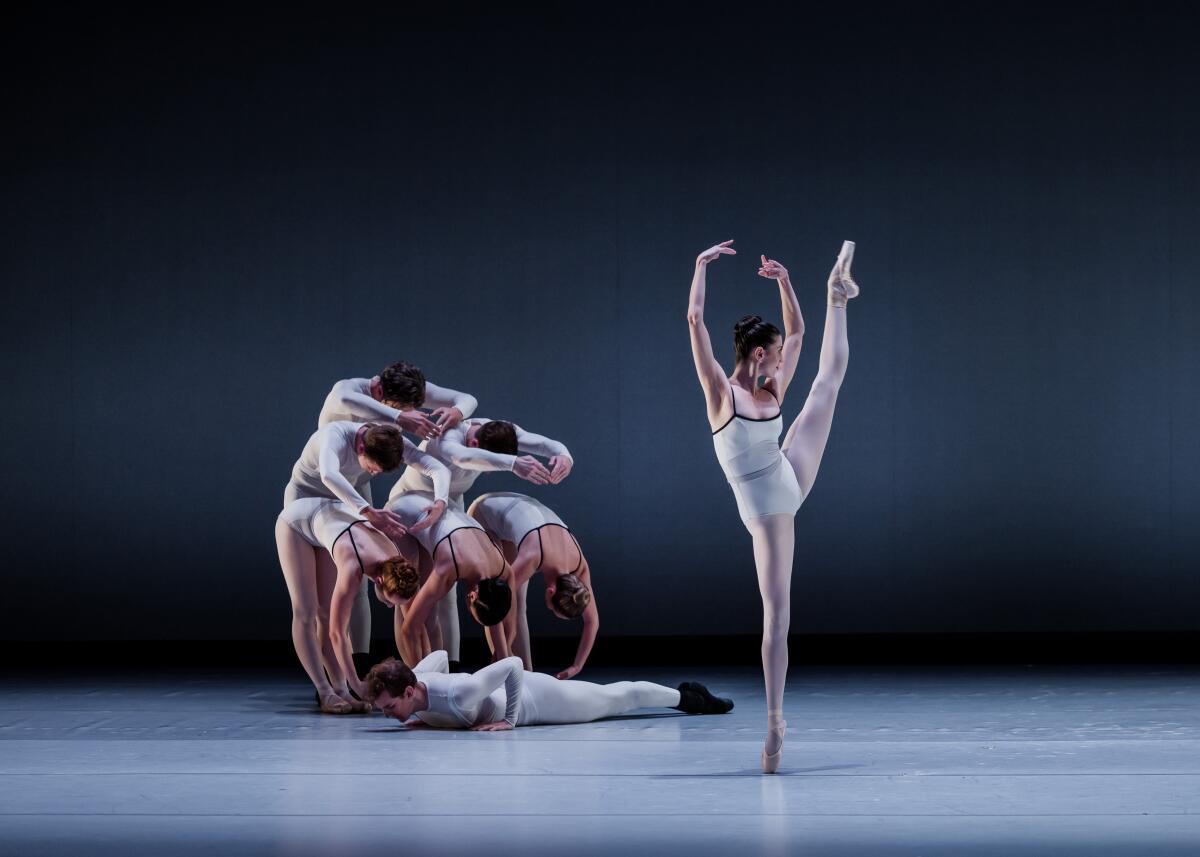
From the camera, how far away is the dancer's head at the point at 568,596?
5461mm

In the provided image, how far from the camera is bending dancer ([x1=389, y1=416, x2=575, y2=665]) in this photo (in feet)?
17.7

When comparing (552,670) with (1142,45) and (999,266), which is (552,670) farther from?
(1142,45)

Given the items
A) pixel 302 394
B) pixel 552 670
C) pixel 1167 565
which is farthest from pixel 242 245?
pixel 1167 565

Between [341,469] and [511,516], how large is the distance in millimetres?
787

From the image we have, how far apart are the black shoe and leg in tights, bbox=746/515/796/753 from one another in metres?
1.26

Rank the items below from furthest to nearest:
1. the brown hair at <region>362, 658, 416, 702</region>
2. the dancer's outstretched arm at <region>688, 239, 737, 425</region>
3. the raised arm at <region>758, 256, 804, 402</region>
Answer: the brown hair at <region>362, 658, 416, 702</region>
the raised arm at <region>758, 256, 804, 402</region>
the dancer's outstretched arm at <region>688, 239, 737, 425</region>

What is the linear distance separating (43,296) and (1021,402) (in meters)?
5.64

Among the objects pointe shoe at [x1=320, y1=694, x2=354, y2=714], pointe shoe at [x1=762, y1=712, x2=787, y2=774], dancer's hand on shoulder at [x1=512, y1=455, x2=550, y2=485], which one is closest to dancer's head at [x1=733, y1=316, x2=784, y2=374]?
pointe shoe at [x1=762, y1=712, x2=787, y2=774]

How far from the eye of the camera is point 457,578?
5250 mm

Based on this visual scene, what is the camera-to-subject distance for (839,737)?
4621 mm

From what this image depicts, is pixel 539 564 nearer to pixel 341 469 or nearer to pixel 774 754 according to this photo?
pixel 341 469

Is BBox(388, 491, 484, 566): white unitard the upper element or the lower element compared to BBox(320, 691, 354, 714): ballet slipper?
upper

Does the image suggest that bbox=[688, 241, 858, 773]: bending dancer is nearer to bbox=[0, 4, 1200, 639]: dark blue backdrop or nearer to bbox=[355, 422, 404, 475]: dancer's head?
bbox=[355, 422, 404, 475]: dancer's head

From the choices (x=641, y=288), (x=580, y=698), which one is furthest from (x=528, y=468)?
(x=641, y=288)
